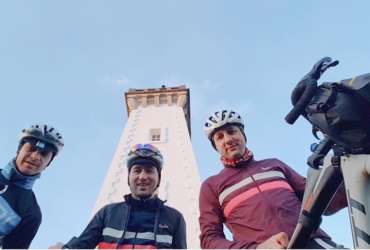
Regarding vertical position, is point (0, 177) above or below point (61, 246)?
above

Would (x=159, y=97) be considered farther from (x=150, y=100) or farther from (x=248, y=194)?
(x=248, y=194)

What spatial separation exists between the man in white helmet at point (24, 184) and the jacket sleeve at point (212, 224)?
1.57 metres

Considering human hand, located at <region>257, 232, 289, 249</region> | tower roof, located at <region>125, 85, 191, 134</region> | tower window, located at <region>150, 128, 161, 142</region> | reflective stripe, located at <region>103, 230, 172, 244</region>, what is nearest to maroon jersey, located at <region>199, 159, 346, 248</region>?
reflective stripe, located at <region>103, 230, 172, 244</region>

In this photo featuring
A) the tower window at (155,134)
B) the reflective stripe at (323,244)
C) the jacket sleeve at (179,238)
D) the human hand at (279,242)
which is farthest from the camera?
the tower window at (155,134)

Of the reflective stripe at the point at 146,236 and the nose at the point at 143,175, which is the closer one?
the reflective stripe at the point at 146,236

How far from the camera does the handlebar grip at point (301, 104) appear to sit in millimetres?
1846

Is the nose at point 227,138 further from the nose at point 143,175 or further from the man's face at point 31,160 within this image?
the man's face at point 31,160

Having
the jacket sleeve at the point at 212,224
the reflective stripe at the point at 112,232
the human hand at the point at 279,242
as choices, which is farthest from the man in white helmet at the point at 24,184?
the human hand at the point at 279,242

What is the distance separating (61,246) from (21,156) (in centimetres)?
112

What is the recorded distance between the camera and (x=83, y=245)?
3523 millimetres

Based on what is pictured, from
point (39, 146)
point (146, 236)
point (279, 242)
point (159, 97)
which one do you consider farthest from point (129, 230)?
point (159, 97)

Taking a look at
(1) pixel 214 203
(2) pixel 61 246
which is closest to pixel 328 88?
(1) pixel 214 203

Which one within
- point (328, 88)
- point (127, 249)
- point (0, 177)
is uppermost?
point (0, 177)

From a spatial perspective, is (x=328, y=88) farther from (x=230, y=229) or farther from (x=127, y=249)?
(x=127, y=249)
